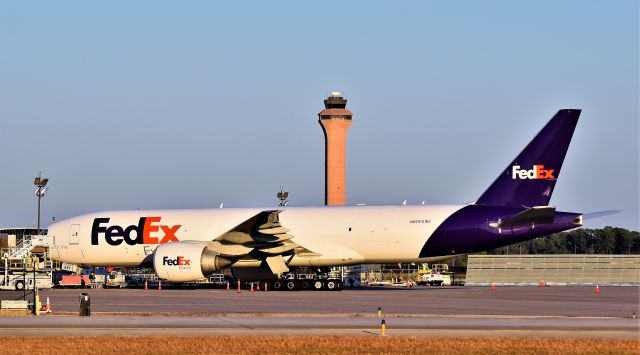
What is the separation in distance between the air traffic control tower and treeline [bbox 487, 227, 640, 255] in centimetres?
2146

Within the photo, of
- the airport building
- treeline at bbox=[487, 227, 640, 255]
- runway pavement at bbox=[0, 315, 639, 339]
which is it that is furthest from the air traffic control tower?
runway pavement at bbox=[0, 315, 639, 339]

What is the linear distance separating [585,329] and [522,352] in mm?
5092

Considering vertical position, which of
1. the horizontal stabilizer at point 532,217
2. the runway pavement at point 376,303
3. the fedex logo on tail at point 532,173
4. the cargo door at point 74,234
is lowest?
the runway pavement at point 376,303

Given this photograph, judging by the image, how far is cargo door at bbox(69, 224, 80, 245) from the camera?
5062cm

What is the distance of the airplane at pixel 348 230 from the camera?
148ft

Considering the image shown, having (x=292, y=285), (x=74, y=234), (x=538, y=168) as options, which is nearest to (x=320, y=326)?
(x=292, y=285)

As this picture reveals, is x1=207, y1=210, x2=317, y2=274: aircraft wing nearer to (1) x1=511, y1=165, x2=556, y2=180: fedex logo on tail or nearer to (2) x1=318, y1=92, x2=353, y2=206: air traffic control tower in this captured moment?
(1) x1=511, y1=165, x2=556, y2=180: fedex logo on tail

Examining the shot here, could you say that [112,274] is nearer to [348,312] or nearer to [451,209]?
[451,209]

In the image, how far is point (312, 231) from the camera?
156 ft

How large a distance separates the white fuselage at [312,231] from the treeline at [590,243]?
71767mm

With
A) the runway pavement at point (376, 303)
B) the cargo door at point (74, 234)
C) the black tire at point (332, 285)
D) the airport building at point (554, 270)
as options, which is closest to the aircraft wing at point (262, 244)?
→ the black tire at point (332, 285)

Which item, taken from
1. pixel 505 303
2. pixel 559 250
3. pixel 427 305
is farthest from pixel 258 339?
pixel 559 250

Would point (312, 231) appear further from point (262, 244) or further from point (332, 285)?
point (332, 285)

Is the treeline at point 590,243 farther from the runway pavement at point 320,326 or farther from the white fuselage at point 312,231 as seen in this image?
the runway pavement at point 320,326
